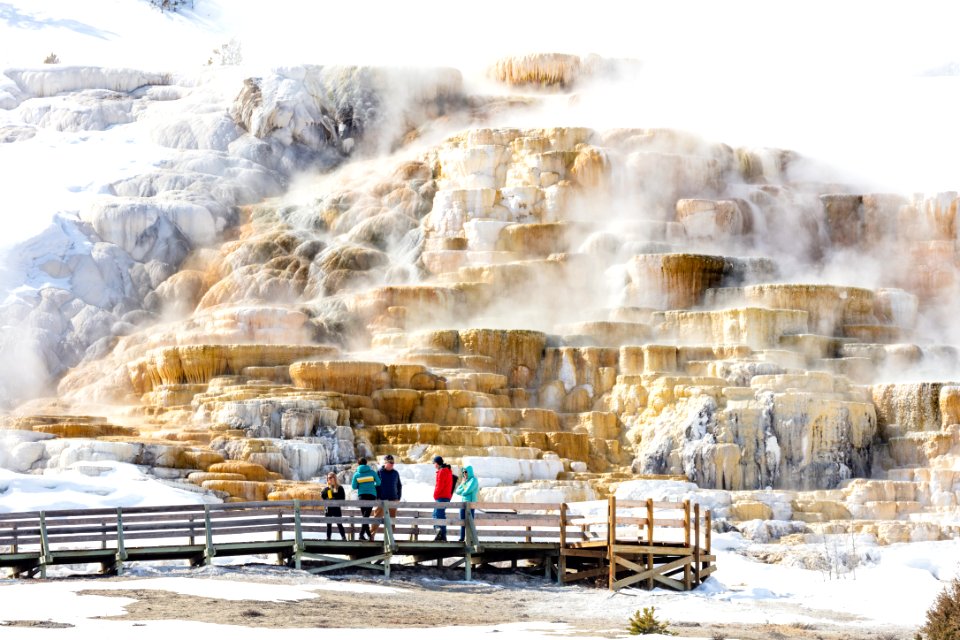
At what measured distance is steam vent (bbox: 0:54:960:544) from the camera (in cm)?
2894

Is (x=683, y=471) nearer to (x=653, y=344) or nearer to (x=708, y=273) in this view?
(x=653, y=344)

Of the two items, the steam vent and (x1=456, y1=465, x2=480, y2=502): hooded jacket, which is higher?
the steam vent

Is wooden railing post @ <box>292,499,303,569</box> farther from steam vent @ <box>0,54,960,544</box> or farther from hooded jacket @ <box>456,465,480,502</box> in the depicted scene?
steam vent @ <box>0,54,960,544</box>

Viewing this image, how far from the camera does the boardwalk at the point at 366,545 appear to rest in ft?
61.8

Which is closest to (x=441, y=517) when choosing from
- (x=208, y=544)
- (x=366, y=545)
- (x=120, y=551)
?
(x=366, y=545)

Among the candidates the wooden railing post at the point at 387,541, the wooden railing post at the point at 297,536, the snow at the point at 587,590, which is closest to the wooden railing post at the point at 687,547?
the snow at the point at 587,590

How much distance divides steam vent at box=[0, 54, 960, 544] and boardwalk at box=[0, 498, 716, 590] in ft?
20.2

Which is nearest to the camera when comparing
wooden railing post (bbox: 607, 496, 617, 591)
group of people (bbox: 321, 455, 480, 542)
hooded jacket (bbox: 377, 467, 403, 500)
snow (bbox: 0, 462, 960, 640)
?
snow (bbox: 0, 462, 960, 640)

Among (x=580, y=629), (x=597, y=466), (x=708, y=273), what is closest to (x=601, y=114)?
(x=708, y=273)

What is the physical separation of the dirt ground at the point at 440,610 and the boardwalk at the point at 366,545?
463mm

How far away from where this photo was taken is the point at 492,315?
122 feet

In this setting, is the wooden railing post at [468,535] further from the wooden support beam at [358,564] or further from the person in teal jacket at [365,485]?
the person in teal jacket at [365,485]

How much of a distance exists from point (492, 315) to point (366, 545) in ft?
60.1

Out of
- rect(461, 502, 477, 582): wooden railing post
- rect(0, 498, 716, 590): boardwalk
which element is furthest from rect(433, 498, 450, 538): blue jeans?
rect(461, 502, 477, 582): wooden railing post
